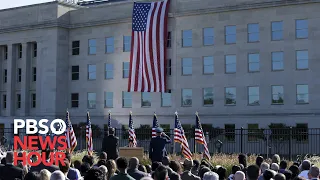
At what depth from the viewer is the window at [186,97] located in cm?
5428

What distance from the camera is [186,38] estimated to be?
54844 millimetres

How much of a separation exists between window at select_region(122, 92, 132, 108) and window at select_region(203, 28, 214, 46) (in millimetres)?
9745

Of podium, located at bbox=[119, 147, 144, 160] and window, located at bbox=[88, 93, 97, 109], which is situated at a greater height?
window, located at bbox=[88, 93, 97, 109]

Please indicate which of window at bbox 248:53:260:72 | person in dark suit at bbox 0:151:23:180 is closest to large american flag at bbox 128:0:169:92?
window at bbox 248:53:260:72

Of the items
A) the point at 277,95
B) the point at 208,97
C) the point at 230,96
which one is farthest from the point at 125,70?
the point at 277,95

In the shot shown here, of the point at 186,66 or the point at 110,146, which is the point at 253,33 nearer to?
the point at 186,66

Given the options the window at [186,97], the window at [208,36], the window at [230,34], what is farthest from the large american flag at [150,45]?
the window at [230,34]

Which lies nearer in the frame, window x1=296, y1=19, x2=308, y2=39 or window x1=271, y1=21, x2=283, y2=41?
window x1=296, y1=19, x2=308, y2=39

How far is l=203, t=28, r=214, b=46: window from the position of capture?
175 feet

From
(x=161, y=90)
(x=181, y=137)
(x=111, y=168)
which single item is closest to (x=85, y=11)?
(x=161, y=90)

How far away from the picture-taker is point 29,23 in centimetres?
6475

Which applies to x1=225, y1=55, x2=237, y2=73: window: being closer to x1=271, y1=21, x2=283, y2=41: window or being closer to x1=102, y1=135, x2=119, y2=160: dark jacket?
x1=271, y1=21, x2=283, y2=41: window

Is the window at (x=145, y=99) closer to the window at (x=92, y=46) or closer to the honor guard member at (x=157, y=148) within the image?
the window at (x=92, y=46)

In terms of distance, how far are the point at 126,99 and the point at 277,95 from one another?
15.7 meters
